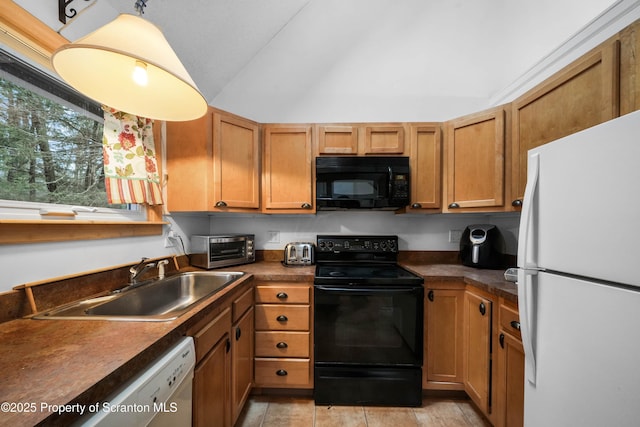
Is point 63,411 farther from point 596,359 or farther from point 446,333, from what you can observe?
point 446,333

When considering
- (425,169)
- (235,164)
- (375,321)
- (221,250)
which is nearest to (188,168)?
(235,164)

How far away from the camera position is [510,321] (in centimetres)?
123

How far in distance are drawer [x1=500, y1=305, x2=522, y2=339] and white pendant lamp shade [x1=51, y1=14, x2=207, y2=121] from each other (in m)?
1.81

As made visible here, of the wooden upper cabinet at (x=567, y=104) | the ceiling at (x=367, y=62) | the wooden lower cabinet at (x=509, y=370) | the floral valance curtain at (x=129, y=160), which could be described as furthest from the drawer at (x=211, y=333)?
the wooden upper cabinet at (x=567, y=104)

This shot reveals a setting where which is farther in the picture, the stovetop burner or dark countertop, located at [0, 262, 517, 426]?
the stovetop burner

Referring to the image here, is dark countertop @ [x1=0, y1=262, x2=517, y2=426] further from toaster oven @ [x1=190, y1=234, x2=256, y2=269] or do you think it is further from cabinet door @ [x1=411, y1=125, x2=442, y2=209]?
cabinet door @ [x1=411, y1=125, x2=442, y2=209]

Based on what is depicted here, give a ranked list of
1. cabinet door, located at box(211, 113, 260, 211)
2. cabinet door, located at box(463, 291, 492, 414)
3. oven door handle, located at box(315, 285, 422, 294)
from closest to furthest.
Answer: cabinet door, located at box(463, 291, 492, 414) < oven door handle, located at box(315, 285, 422, 294) < cabinet door, located at box(211, 113, 260, 211)

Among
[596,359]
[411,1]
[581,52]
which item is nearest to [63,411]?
[596,359]

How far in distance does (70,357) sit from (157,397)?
253mm

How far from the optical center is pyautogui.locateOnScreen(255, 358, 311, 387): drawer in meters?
1.65

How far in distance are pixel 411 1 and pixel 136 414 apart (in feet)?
10.7

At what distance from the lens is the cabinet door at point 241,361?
4.34ft

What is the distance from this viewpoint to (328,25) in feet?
7.08

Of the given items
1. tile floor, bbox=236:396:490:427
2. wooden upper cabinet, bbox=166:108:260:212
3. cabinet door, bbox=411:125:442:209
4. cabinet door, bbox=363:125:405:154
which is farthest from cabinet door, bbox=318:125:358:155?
tile floor, bbox=236:396:490:427
